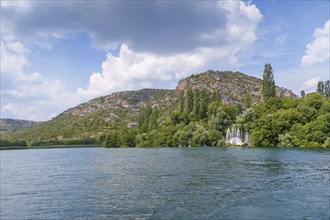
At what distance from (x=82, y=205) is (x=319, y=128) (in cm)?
9589

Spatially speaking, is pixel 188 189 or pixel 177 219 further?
pixel 188 189

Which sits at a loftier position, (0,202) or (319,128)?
(319,128)

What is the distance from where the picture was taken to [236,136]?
5320 inches

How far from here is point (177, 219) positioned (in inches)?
844

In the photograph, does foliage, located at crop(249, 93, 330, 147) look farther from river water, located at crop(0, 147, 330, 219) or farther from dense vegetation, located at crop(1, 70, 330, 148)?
river water, located at crop(0, 147, 330, 219)

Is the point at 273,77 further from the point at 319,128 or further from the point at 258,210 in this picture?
the point at 258,210

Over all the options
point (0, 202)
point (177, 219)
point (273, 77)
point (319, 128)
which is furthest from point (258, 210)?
point (273, 77)

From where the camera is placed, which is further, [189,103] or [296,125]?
[189,103]

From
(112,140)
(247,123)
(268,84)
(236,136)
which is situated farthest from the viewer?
(112,140)

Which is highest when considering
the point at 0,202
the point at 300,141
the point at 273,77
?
the point at 273,77

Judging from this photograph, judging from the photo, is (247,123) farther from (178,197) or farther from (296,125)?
(178,197)

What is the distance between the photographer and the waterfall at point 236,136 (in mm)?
131375

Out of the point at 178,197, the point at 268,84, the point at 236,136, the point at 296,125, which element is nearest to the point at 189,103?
the point at 268,84

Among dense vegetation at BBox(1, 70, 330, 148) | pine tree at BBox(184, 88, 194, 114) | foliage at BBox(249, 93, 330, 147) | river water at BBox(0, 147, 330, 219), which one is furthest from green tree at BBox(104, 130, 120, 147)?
river water at BBox(0, 147, 330, 219)
